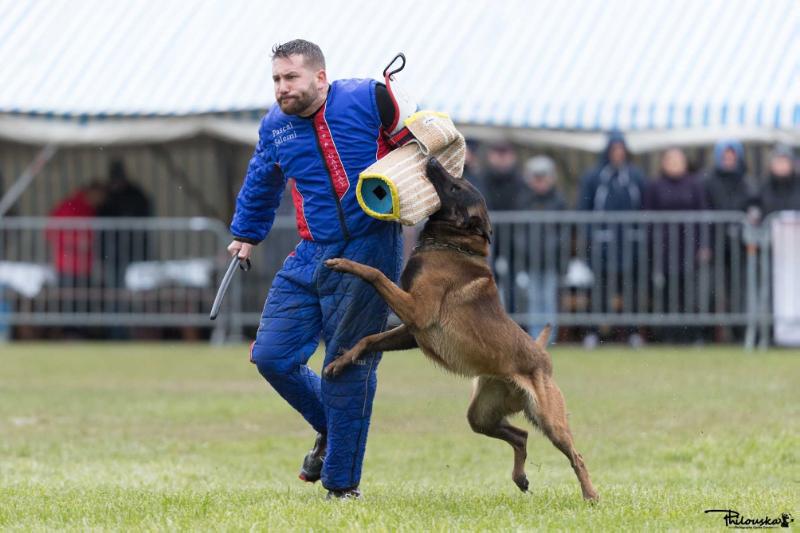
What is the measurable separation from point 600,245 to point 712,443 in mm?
5711

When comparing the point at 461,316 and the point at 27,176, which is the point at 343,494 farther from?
the point at 27,176

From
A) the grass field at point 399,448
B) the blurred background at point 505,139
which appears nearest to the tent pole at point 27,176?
the blurred background at point 505,139

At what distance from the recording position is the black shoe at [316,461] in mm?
6422

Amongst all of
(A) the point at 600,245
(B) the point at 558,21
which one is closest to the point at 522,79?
(B) the point at 558,21

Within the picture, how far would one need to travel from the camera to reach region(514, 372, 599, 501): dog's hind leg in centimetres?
597

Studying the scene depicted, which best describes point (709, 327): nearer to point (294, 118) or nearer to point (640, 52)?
point (640, 52)

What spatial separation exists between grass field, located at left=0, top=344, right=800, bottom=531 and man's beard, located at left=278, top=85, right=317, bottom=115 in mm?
1575

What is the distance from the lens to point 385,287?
5.70 meters

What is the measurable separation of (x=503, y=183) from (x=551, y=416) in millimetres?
8528

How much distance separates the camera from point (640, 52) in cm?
1526

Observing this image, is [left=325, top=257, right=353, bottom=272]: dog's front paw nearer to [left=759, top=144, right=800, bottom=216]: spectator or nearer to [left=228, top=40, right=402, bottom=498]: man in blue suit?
[left=228, top=40, right=402, bottom=498]: man in blue suit

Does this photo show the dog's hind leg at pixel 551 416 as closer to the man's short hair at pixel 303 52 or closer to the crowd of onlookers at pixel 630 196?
the man's short hair at pixel 303 52

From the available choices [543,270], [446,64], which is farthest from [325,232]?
[446,64]

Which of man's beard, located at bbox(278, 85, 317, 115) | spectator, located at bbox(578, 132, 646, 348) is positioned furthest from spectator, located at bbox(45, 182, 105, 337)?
man's beard, located at bbox(278, 85, 317, 115)
